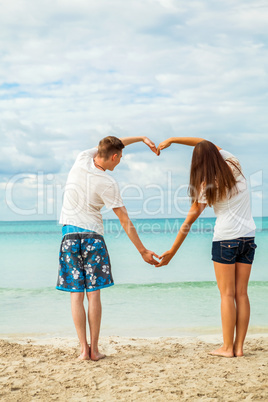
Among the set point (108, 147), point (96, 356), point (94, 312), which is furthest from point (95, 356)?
point (108, 147)

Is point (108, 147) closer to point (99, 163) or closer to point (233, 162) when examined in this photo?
point (99, 163)

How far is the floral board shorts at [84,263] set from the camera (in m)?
3.45

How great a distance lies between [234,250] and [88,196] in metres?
1.31

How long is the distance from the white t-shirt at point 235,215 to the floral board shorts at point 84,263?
988 mm

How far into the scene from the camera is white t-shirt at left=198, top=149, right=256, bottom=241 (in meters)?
3.40

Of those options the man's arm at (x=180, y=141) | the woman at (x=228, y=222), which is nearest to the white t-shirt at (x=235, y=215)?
the woman at (x=228, y=222)

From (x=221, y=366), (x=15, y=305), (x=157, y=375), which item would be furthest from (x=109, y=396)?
(x=15, y=305)

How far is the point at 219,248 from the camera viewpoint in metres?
3.42

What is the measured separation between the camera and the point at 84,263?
348 cm

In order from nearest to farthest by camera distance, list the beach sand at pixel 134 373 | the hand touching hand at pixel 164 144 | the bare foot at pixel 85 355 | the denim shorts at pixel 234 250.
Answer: the beach sand at pixel 134 373 → the denim shorts at pixel 234 250 → the bare foot at pixel 85 355 → the hand touching hand at pixel 164 144

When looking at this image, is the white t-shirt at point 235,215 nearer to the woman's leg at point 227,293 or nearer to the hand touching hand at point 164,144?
the woman's leg at point 227,293

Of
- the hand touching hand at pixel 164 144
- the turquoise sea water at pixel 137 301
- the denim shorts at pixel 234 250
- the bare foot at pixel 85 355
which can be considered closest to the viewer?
the denim shorts at pixel 234 250

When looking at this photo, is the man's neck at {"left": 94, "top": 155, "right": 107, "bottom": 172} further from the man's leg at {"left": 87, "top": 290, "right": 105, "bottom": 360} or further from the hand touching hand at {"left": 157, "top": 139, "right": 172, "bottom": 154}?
the man's leg at {"left": 87, "top": 290, "right": 105, "bottom": 360}

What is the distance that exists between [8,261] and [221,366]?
1260 centimetres
